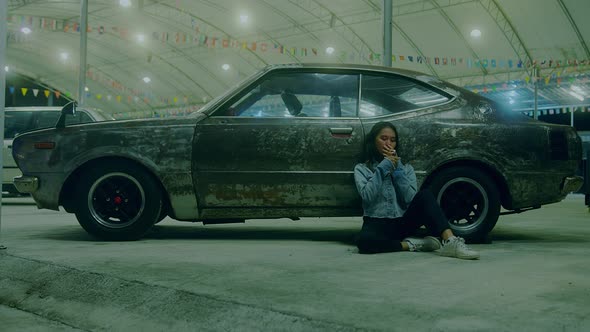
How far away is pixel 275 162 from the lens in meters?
4.86

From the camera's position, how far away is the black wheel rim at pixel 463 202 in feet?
16.0

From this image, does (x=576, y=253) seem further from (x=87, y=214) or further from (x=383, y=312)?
(x=87, y=214)

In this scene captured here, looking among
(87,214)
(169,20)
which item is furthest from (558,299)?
(169,20)

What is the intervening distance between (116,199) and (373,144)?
7.17 feet

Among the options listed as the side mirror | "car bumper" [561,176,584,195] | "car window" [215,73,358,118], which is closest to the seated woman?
"car window" [215,73,358,118]

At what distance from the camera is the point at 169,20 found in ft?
95.1

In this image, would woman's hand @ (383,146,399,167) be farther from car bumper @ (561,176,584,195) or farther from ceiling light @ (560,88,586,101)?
ceiling light @ (560,88,586,101)

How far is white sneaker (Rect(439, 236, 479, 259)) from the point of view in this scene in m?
3.93

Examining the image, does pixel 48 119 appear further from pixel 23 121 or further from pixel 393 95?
pixel 393 95

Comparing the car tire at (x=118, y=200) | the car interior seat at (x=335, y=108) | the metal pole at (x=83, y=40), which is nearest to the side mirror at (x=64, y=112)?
the car tire at (x=118, y=200)

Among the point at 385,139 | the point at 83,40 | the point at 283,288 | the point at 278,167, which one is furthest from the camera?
the point at 83,40

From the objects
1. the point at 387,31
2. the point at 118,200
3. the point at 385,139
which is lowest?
the point at 118,200

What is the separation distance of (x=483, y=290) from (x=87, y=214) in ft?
10.9

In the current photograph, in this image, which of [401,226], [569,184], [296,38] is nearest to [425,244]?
[401,226]
